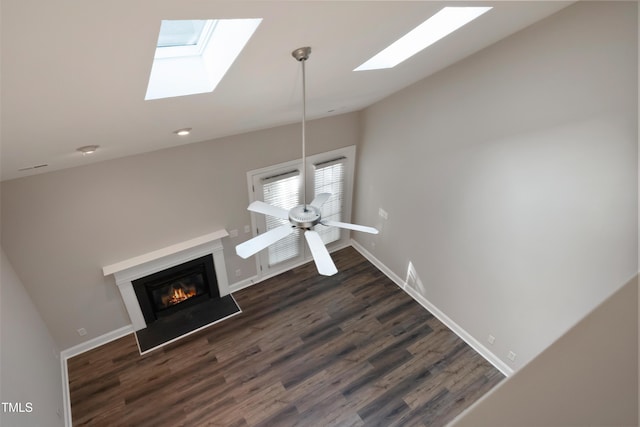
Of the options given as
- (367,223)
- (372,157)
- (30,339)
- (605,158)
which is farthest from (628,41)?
(30,339)

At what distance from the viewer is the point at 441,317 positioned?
457cm

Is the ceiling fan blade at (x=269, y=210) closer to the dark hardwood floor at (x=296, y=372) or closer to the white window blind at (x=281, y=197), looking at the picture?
the white window blind at (x=281, y=197)

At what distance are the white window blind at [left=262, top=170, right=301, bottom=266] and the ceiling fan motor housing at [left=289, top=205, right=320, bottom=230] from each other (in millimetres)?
2339

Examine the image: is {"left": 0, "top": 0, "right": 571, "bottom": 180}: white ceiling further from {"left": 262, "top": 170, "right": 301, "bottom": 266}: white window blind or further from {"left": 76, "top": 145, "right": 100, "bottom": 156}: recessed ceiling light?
{"left": 262, "top": 170, "right": 301, "bottom": 266}: white window blind

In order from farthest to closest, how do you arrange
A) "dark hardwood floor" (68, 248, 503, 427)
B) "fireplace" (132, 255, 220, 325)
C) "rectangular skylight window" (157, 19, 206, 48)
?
1. "fireplace" (132, 255, 220, 325)
2. "dark hardwood floor" (68, 248, 503, 427)
3. "rectangular skylight window" (157, 19, 206, 48)

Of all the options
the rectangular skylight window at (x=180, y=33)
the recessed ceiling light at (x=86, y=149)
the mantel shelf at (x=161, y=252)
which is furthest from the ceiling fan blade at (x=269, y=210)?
the mantel shelf at (x=161, y=252)

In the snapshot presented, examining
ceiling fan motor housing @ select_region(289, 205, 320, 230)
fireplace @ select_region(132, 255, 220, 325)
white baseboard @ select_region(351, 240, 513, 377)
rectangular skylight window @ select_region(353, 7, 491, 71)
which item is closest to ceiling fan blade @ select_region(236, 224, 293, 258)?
ceiling fan motor housing @ select_region(289, 205, 320, 230)

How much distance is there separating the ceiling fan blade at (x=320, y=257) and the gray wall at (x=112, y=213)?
2364mm

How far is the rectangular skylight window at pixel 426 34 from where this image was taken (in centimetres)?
226

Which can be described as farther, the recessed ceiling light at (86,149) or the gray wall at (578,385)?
the recessed ceiling light at (86,149)

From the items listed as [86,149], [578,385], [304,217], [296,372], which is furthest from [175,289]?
[578,385]

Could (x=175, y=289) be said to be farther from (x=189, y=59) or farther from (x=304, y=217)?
(x=189, y=59)

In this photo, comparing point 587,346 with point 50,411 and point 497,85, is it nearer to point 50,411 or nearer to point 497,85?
point 497,85

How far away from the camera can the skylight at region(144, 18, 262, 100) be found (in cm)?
187
